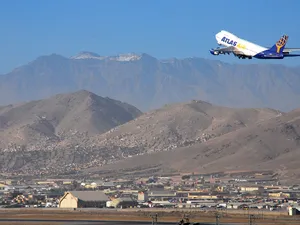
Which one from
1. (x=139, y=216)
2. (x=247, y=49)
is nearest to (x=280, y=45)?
(x=247, y=49)

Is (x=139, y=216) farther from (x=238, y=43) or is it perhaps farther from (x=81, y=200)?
(x=81, y=200)

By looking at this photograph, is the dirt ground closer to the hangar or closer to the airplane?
the hangar

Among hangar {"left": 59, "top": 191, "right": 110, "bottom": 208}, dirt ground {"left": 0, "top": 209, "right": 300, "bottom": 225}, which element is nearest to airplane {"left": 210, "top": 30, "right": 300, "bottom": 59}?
dirt ground {"left": 0, "top": 209, "right": 300, "bottom": 225}

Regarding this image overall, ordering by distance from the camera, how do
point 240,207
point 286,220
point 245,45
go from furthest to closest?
1. point 240,207
2. point 245,45
3. point 286,220

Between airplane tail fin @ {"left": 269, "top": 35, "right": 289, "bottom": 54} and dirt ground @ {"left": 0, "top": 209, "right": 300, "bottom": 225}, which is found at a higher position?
airplane tail fin @ {"left": 269, "top": 35, "right": 289, "bottom": 54}

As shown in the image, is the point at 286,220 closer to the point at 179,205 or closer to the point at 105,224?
the point at 105,224

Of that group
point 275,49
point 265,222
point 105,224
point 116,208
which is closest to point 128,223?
A: point 105,224

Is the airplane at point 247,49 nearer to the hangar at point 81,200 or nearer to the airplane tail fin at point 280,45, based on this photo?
the airplane tail fin at point 280,45
